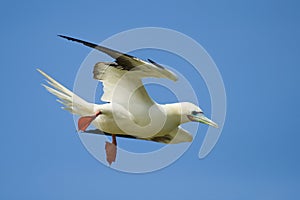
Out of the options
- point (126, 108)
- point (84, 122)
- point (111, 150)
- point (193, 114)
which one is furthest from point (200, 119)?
point (84, 122)

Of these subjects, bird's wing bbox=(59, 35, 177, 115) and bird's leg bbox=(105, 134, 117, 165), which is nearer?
bird's wing bbox=(59, 35, 177, 115)

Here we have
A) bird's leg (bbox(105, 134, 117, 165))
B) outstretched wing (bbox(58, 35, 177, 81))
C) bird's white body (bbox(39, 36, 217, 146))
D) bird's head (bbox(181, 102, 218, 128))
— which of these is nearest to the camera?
outstretched wing (bbox(58, 35, 177, 81))

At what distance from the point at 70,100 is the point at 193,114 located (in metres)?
2.77

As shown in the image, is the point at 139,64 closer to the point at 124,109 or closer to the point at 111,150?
the point at 124,109

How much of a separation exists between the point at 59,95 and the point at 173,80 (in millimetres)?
2778

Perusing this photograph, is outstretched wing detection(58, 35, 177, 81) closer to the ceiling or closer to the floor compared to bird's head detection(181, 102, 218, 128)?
closer to the floor

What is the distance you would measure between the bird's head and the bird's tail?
6.74ft

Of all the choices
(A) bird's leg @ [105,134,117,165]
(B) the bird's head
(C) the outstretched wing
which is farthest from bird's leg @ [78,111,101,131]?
(B) the bird's head

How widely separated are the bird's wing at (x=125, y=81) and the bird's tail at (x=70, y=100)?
0.48 metres

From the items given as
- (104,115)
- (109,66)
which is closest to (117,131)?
(104,115)

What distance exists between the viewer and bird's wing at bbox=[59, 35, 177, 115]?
14.1 m

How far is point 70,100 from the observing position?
15047 mm

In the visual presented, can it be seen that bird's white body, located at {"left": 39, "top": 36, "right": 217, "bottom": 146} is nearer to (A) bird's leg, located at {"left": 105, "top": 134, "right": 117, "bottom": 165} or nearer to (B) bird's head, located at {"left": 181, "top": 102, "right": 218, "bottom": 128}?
(B) bird's head, located at {"left": 181, "top": 102, "right": 218, "bottom": 128}

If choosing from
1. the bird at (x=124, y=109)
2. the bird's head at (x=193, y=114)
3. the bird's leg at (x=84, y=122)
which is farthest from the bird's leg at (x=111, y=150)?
the bird's head at (x=193, y=114)
